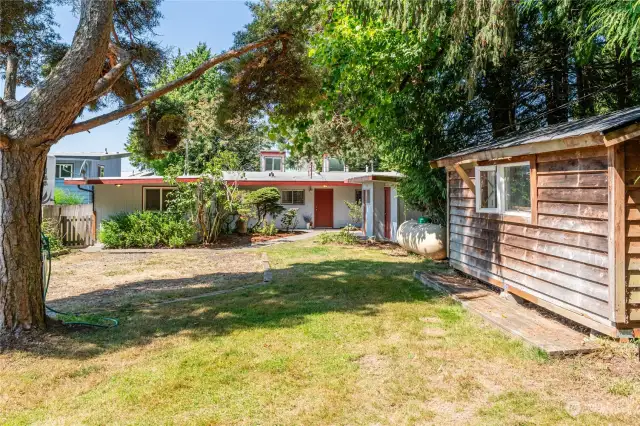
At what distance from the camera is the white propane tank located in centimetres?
1061

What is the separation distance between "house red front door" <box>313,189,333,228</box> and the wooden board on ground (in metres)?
13.8

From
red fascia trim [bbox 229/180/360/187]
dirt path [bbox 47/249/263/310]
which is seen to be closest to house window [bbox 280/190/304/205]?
red fascia trim [bbox 229/180/360/187]

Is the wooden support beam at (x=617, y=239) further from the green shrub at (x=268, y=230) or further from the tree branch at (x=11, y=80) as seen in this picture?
the green shrub at (x=268, y=230)

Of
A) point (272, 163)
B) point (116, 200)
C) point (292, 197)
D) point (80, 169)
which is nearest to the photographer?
point (116, 200)

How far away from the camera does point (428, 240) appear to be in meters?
10.7

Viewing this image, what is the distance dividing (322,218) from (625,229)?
17433mm

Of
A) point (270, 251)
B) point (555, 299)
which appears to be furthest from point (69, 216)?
point (555, 299)

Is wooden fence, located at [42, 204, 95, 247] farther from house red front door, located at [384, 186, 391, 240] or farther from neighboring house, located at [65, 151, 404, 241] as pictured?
house red front door, located at [384, 186, 391, 240]

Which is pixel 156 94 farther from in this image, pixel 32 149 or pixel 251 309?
pixel 251 309

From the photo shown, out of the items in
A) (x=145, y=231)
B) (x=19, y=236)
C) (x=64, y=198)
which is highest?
(x=64, y=198)

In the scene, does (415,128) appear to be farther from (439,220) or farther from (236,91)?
(236,91)

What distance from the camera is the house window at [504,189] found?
5656 mm

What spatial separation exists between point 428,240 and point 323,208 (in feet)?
35.1

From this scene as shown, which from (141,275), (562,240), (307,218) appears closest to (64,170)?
(307,218)
